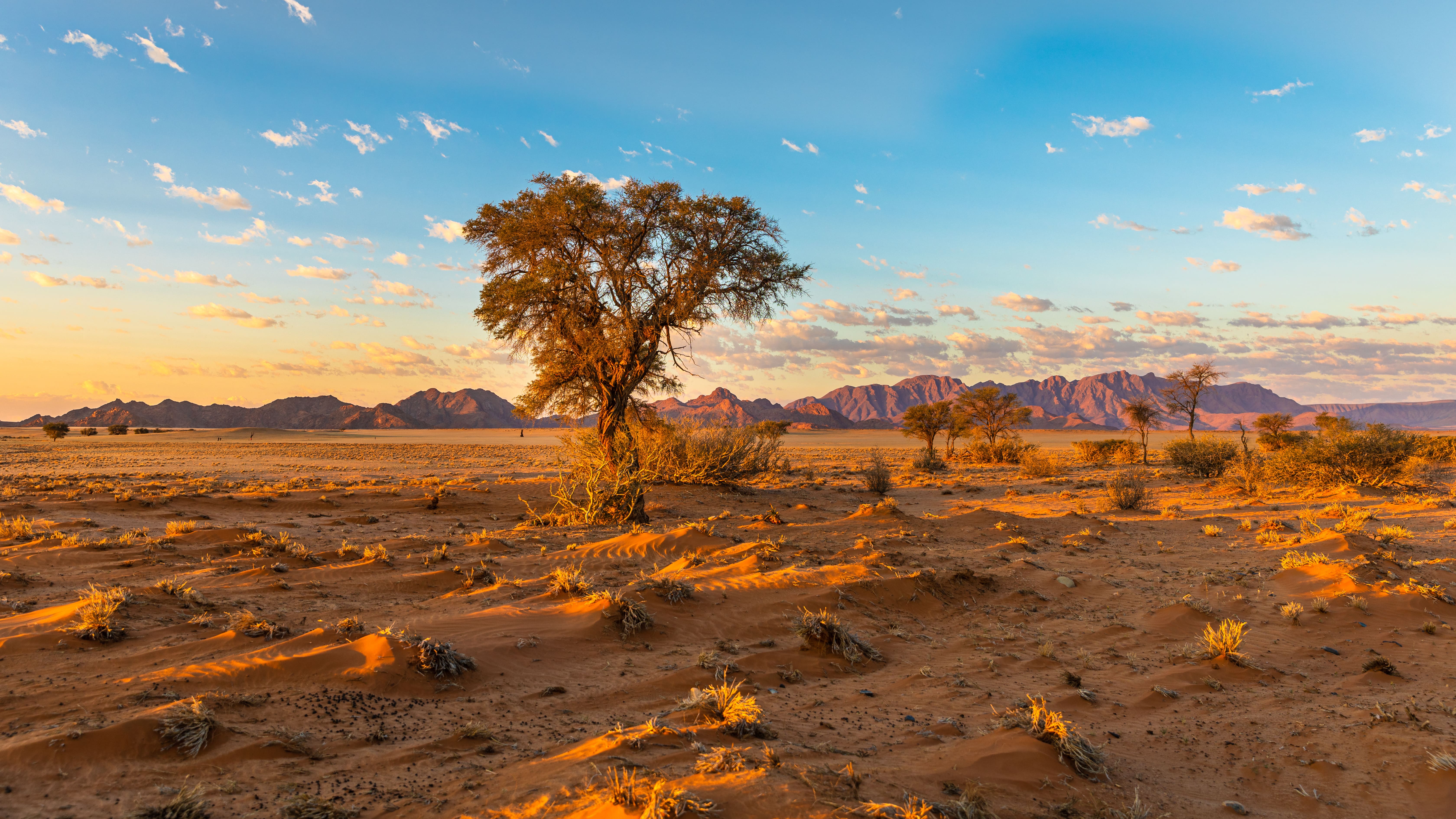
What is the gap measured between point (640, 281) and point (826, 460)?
32.1 meters

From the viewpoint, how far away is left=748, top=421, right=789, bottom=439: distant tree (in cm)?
2512

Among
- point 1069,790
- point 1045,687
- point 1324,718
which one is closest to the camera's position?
point 1069,790

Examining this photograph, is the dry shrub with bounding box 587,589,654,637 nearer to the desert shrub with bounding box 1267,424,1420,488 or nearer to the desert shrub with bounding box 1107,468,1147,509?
the desert shrub with bounding box 1107,468,1147,509

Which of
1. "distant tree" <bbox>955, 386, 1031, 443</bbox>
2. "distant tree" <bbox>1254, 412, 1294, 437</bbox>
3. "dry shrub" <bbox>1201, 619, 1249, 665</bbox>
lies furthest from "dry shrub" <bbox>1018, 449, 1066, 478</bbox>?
"dry shrub" <bbox>1201, 619, 1249, 665</bbox>

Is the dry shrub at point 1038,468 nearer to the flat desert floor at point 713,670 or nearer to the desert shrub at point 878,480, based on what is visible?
the desert shrub at point 878,480

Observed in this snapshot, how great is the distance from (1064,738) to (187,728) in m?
5.83

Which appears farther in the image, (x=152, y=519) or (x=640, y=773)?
(x=152, y=519)

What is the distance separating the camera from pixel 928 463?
113 feet

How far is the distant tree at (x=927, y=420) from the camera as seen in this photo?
4088 centimetres

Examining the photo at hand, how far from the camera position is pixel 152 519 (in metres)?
14.7

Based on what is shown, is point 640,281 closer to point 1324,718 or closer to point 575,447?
point 575,447

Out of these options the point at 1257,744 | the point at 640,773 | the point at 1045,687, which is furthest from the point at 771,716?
Result: the point at 1257,744

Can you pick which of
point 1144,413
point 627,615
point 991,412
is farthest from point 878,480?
point 1144,413

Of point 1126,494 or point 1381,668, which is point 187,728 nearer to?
point 1381,668
